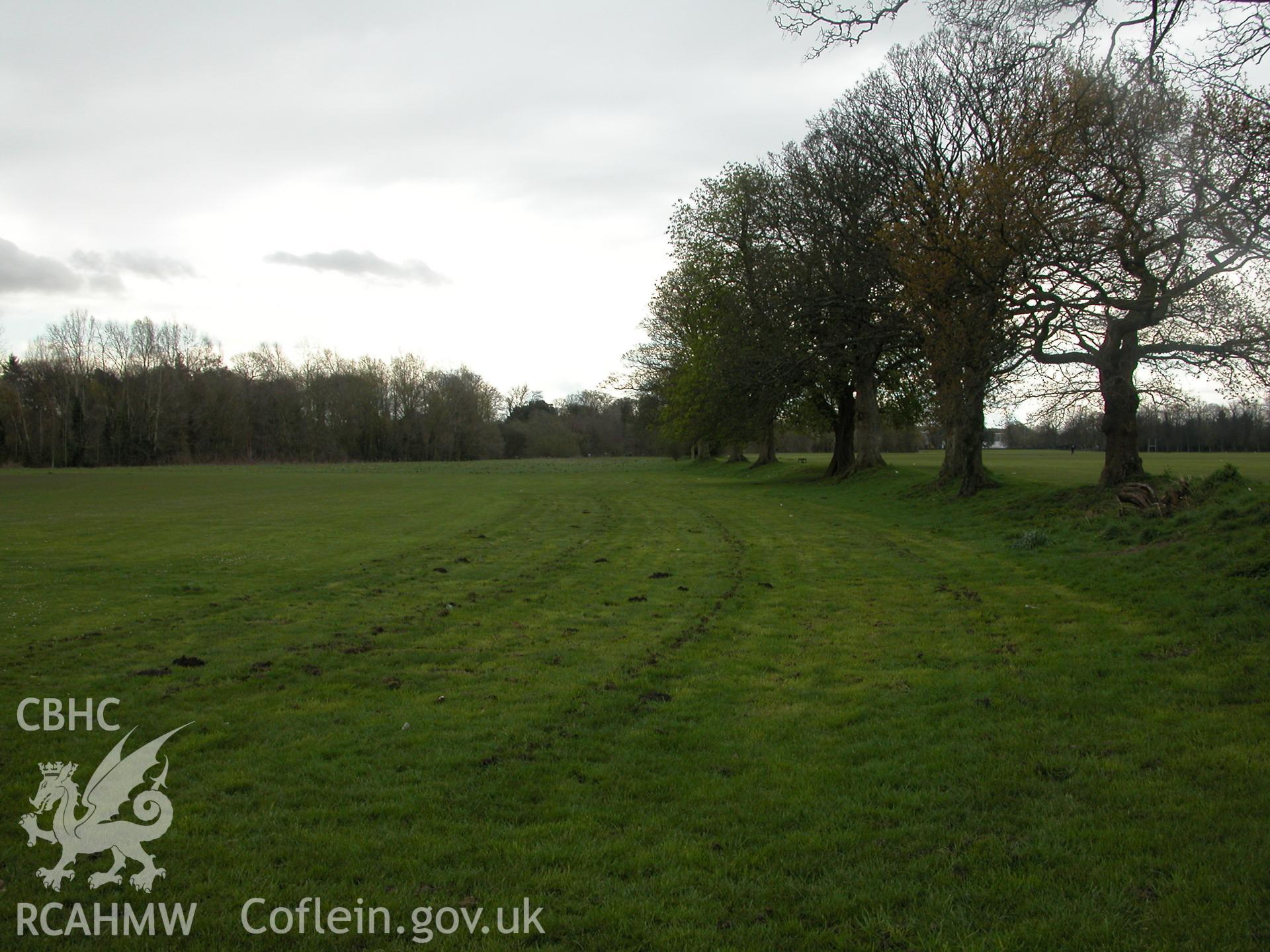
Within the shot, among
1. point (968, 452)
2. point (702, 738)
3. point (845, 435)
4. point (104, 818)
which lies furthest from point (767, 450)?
point (104, 818)

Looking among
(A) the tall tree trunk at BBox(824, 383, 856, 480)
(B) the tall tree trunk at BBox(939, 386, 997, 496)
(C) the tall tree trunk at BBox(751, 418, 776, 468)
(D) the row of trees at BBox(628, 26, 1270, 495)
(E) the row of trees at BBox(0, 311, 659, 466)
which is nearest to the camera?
(D) the row of trees at BBox(628, 26, 1270, 495)

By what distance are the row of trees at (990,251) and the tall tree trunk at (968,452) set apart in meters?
0.08

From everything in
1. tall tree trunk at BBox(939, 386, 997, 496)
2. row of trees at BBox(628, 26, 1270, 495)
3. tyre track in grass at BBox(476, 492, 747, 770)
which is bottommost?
tyre track in grass at BBox(476, 492, 747, 770)

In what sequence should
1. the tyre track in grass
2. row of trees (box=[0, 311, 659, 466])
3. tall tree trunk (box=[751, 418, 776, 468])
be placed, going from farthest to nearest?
row of trees (box=[0, 311, 659, 466])
tall tree trunk (box=[751, 418, 776, 468])
the tyre track in grass

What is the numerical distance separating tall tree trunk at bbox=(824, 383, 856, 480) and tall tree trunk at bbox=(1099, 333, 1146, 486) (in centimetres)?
2111

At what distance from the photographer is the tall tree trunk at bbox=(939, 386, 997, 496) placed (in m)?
26.5

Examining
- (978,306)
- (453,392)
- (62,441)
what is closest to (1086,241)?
(978,306)

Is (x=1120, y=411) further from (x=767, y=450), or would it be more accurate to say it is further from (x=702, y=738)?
(x=767, y=450)

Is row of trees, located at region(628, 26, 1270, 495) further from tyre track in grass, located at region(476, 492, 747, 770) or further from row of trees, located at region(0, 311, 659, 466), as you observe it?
row of trees, located at region(0, 311, 659, 466)

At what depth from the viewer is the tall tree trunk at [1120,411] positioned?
1972 centimetres

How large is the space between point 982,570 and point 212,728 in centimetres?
1305

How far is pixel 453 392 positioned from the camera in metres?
123

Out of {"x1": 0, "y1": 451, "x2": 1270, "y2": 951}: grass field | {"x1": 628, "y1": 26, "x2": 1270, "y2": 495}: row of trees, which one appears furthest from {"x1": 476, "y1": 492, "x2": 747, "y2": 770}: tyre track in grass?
{"x1": 628, "y1": 26, "x2": 1270, "y2": 495}: row of trees

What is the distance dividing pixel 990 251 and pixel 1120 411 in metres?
5.31
